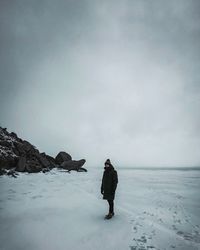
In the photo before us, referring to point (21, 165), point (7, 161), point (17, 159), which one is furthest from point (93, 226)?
point (17, 159)

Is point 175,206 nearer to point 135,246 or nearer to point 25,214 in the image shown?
point 135,246

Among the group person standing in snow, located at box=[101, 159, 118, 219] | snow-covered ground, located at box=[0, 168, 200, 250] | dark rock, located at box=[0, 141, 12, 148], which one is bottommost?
snow-covered ground, located at box=[0, 168, 200, 250]

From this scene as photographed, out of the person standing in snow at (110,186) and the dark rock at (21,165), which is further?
the dark rock at (21,165)

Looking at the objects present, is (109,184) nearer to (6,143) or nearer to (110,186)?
(110,186)

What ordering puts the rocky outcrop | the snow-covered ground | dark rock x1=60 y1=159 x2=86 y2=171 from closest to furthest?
the snow-covered ground
the rocky outcrop
dark rock x1=60 y1=159 x2=86 y2=171

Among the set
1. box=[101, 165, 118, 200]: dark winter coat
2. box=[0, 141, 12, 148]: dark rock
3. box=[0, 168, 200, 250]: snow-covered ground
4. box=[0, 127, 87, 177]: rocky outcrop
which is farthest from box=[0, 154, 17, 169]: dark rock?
box=[101, 165, 118, 200]: dark winter coat

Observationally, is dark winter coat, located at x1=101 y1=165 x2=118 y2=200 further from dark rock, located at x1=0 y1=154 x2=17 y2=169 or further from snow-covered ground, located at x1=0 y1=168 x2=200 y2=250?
dark rock, located at x1=0 y1=154 x2=17 y2=169

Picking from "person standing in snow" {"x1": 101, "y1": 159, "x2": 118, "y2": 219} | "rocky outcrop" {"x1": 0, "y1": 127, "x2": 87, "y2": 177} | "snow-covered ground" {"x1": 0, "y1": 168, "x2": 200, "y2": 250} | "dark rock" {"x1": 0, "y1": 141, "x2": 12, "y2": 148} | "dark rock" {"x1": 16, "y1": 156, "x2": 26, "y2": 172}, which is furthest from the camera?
"dark rock" {"x1": 0, "y1": 141, "x2": 12, "y2": 148}

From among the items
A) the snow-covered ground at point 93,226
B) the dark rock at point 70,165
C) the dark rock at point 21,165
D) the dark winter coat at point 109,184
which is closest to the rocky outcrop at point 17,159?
the dark rock at point 21,165

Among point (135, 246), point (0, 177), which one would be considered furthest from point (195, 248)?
point (0, 177)

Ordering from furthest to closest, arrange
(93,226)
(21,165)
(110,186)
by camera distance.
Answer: (21,165)
(110,186)
(93,226)

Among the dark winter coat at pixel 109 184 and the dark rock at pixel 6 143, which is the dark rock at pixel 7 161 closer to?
the dark rock at pixel 6 143

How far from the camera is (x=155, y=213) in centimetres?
Result: 781

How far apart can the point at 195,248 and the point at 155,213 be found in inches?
130
